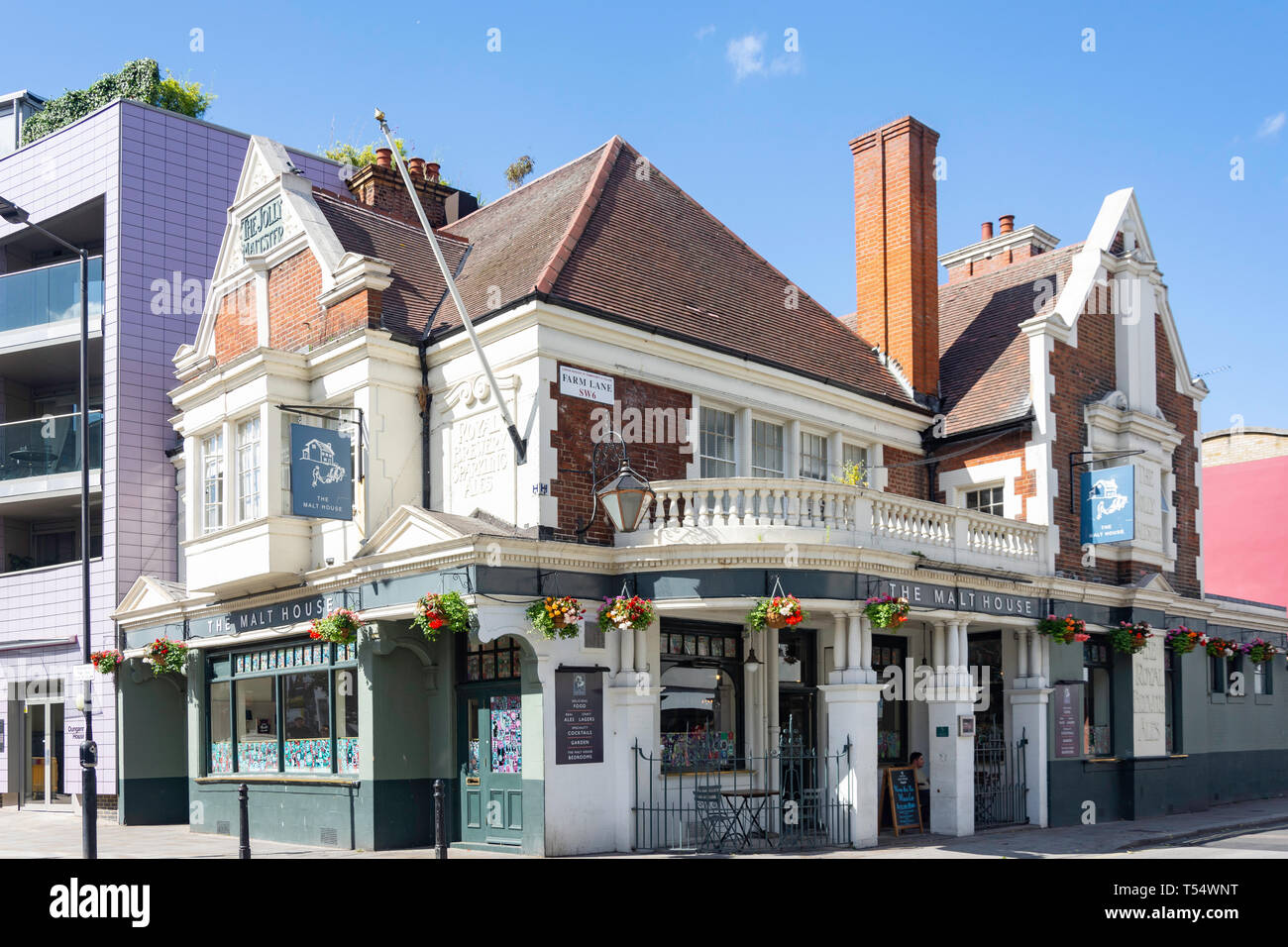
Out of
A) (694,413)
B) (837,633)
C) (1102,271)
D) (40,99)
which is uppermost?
(40,99)

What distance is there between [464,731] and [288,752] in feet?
11.4

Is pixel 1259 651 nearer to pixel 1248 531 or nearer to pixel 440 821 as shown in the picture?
pixel 1248 531

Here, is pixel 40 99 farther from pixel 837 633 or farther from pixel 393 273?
pixel 837 633

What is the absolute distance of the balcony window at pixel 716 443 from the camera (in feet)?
Answer: 58.3

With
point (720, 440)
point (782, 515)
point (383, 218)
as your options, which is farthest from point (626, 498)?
point (383, 218)

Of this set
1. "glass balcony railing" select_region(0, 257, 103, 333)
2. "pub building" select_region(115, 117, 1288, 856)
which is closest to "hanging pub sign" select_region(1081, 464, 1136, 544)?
"pub building" select_region(115, 117, 1288, 856)

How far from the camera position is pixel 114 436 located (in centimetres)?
2400

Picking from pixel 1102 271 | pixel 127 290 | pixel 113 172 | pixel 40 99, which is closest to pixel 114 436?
pixel 127 290

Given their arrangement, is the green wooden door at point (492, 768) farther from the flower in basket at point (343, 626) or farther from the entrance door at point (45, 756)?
the entrance door at point (45, 756)

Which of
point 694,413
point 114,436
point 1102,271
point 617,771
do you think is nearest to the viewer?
point 617,771

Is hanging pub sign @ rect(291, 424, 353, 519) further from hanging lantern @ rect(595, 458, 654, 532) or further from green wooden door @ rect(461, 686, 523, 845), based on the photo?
hanging lantern @ rect(595, 458, 654, 532)

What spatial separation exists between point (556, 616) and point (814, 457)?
20.9 ft

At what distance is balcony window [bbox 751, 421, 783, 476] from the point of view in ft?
60.9

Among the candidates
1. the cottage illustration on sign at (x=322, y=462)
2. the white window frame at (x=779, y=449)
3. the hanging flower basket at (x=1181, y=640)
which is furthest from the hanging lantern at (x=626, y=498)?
the hanging flower basket at (x=1181, y=640)
